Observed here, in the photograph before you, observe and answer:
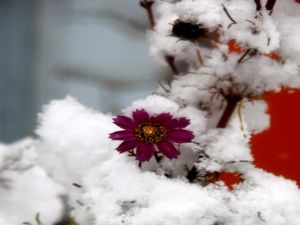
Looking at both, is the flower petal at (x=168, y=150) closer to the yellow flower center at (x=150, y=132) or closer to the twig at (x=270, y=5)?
the yellow flower center at (x=150, y=132)

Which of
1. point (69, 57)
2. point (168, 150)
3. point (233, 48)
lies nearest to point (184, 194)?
point (168, 150)

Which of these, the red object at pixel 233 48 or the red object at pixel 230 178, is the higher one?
the red object at pixel 233 48

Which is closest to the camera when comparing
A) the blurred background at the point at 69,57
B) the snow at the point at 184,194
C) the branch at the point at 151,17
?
the snow at the point at 184,194

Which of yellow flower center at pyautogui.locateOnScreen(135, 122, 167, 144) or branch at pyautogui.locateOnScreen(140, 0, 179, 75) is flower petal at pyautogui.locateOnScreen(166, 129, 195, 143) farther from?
branch at pyautogui.locateOnScreen(140, 0, 179, 75)

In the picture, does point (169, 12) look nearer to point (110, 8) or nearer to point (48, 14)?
point (110, 8)

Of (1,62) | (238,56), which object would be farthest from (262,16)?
(1,62)

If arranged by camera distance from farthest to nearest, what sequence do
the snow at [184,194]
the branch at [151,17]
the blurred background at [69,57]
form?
the blurred background at [69,57] → the branch at [151,17] → the snow at [184,194]

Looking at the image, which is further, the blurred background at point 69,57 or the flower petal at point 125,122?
the blurred background at point 69,57

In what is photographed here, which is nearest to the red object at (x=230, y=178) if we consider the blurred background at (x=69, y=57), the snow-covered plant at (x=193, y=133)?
the snow-covered plant at (x=193, y=133)
